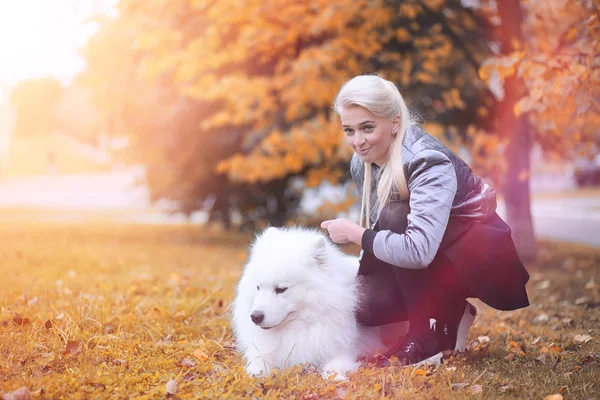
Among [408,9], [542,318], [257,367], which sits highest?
[408,9]

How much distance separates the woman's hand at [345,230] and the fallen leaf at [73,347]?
1.61 metres

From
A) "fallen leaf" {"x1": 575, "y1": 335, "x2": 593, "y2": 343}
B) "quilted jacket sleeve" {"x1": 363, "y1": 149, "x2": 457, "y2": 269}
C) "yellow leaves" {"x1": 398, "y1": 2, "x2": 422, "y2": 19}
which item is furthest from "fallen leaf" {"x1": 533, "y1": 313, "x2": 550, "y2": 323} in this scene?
"yellow leaves" {"x1": 398, "y1": 2, "x2": 422, "y2": 19}

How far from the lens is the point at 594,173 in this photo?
2936cm

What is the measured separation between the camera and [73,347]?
352 cm

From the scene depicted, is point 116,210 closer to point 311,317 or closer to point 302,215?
point 302,215

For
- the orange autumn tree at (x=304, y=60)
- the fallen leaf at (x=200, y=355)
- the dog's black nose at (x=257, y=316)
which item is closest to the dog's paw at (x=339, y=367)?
the dog's black nose at (x=257, y=316)

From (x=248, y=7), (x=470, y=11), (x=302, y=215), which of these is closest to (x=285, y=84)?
(x=248, y=7)

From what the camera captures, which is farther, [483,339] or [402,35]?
[402,35]

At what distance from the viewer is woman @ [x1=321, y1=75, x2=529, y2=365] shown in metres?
3.17

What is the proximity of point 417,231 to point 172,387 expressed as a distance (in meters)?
1.47

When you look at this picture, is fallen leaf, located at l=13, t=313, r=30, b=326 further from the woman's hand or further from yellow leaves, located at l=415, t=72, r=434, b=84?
yellow leaves, located at l=415, t=72, r=434, b=84

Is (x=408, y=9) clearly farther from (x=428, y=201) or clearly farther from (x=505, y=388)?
(x=505, y=388)

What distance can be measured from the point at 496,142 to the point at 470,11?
6.56ft

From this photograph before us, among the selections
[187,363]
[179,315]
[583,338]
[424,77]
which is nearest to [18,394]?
[187,363]
